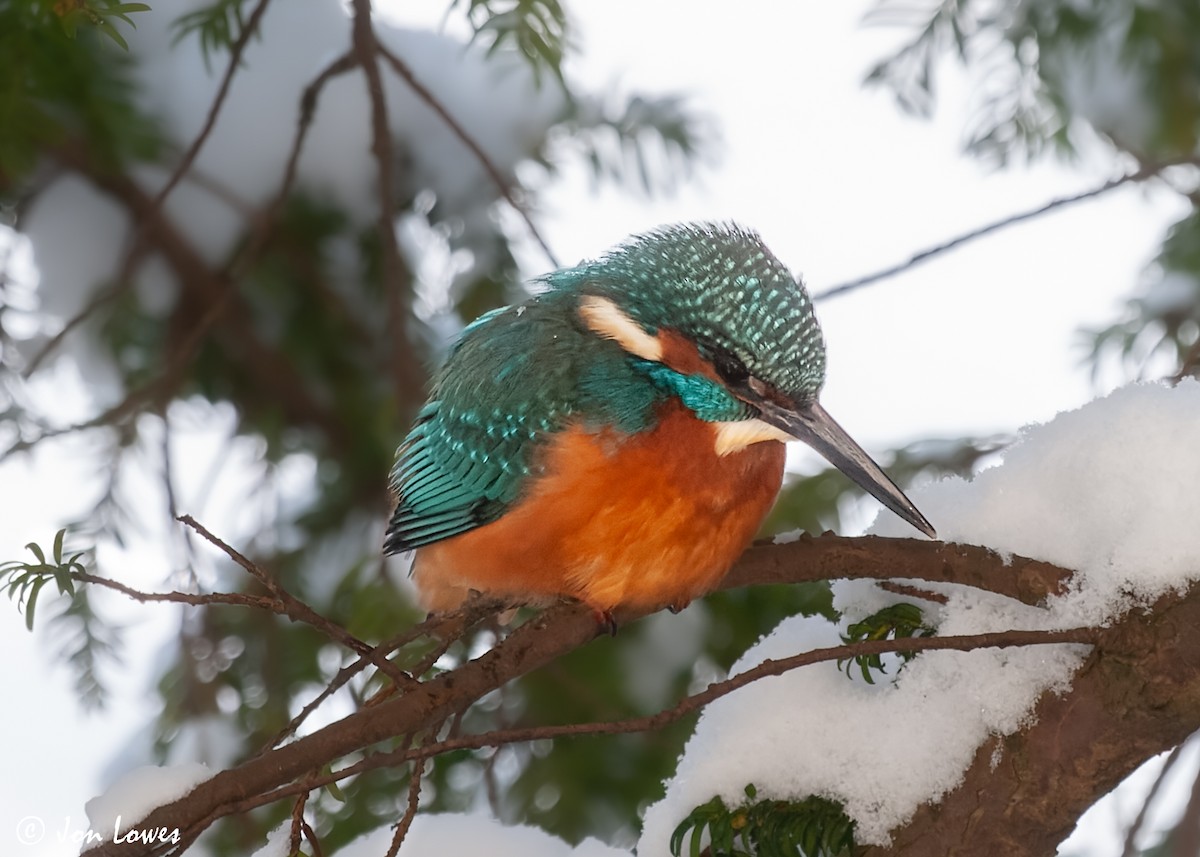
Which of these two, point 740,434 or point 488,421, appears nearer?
point 740,434

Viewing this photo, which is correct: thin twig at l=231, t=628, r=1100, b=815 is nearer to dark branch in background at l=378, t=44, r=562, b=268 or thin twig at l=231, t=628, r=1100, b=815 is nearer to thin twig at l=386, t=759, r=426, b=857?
thin twig at l=386, t=759, r=426, b=857

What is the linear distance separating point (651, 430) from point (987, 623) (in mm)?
428

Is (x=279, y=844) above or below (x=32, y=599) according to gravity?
below

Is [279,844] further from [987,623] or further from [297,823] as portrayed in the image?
[987,623]

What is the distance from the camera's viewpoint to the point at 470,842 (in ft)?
4.37

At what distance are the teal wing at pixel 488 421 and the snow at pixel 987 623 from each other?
1.29ft

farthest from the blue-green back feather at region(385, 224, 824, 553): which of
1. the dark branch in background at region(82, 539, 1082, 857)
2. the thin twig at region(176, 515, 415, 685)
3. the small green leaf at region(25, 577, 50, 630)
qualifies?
the small green leaf at region(25, 577, 50, 630)

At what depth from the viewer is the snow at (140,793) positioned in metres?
1.10

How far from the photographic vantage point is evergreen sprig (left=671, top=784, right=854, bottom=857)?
3.60 feet

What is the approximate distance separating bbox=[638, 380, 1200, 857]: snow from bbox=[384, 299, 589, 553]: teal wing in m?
0.39

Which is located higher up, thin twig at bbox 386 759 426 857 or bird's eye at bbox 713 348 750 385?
bird's eye at bbox 713 348 750 385

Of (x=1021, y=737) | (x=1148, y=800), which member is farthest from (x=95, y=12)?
(x=1148, y=800)

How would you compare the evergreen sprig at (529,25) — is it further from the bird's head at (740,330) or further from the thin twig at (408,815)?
the thin twig at (408,815)

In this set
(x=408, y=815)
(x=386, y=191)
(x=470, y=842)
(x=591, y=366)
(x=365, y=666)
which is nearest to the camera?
(x=408, y=815)
